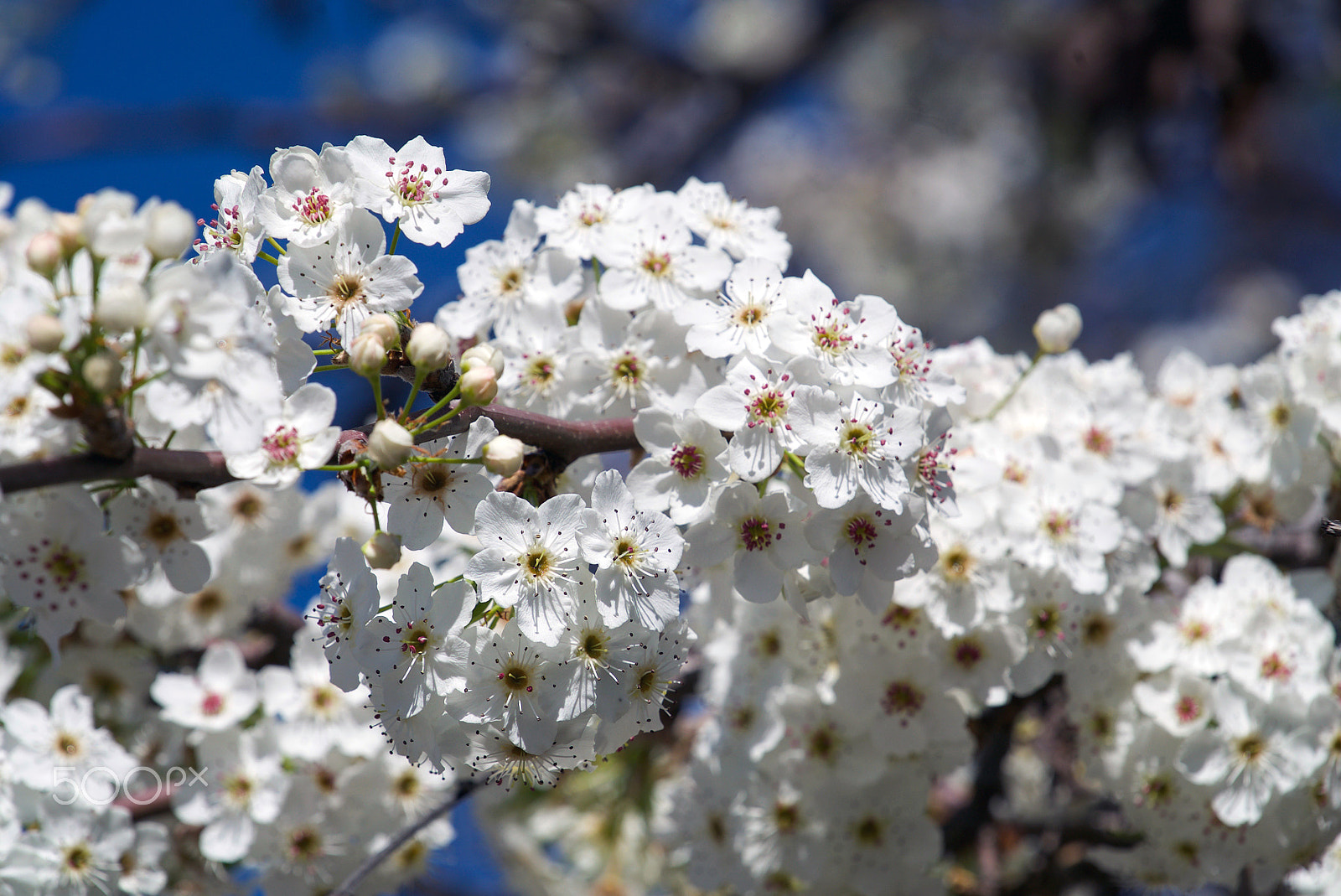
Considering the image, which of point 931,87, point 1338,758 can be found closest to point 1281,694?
point 1338,758

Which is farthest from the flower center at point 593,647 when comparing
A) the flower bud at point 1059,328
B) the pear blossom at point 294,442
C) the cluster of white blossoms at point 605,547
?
the flower bud at point 1059,328

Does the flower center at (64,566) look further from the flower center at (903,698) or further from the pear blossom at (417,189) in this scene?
the flower center at (903,698)

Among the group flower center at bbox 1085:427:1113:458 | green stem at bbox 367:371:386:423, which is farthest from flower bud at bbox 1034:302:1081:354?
green stem at bbox 367:371:386:423

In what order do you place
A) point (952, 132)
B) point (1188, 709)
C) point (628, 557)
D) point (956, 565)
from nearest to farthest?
1. point (628, 557)
2. point (956, 565)
3. point (1188, 709)
4. point (952, 132)

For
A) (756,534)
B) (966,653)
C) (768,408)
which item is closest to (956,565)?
(966,653)

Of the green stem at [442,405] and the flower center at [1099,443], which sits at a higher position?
the flower center at [1099,443]

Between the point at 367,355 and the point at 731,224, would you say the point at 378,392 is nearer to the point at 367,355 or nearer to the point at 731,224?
the point at 367,355

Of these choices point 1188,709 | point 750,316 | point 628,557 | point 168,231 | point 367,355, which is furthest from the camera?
point 1188,709
